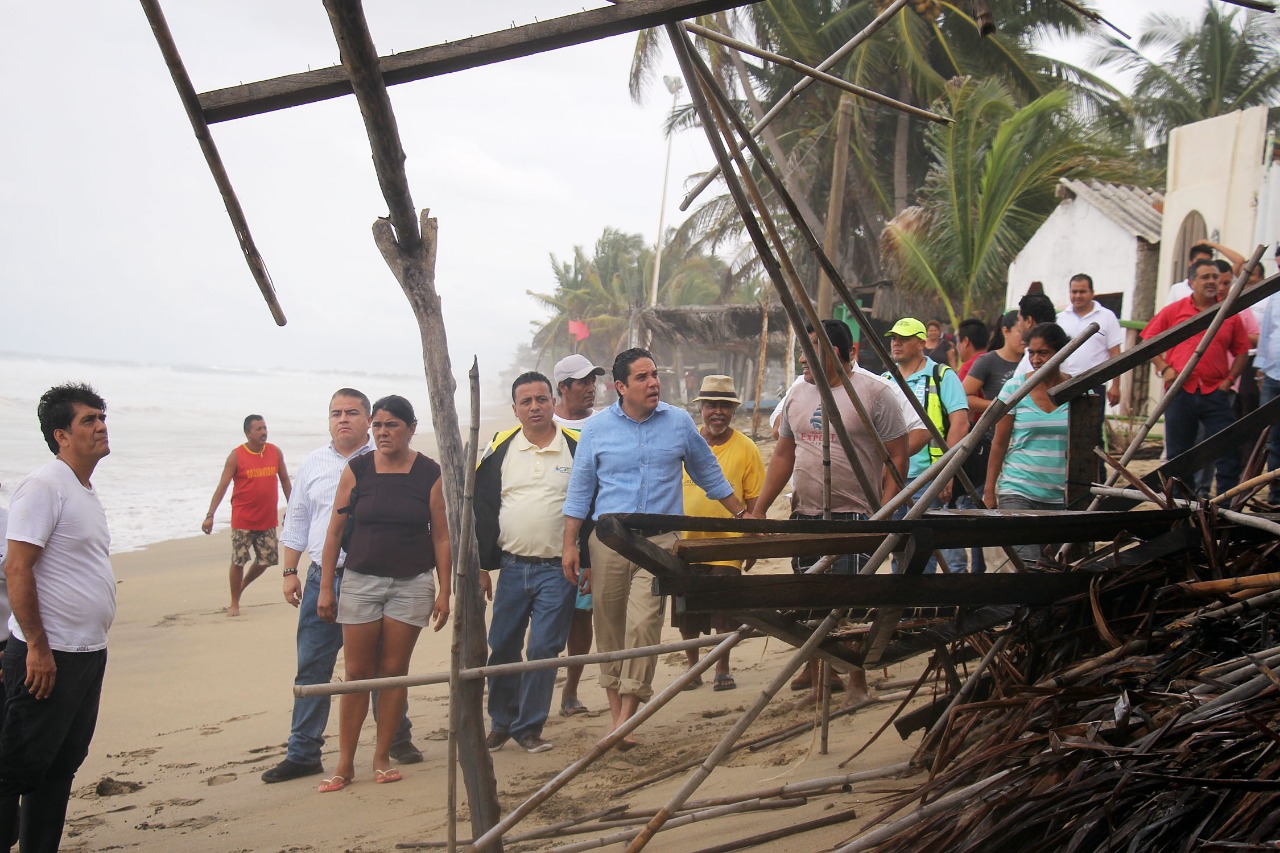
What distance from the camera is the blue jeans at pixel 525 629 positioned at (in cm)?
507

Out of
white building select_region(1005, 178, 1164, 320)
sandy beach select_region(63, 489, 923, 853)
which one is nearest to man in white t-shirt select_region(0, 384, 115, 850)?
sandy beach select_region(63, 489, 923, 853)

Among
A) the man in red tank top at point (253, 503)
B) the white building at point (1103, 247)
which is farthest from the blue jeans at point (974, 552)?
the white building at point (1103, 247)

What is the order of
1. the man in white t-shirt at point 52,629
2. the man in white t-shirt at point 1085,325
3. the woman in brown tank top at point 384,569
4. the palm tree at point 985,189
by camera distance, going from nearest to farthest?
the man in white t-shirt at point 52,629 → the woman in brown tank top at point 384,569 → the man in white t-shirt at point 1085,325 → the palm tree at point 985,189

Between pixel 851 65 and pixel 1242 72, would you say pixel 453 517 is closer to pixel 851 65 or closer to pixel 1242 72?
pixel 851 65

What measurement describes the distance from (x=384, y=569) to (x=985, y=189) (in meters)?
10.0

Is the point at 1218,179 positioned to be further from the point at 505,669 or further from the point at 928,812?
the point at 505,669

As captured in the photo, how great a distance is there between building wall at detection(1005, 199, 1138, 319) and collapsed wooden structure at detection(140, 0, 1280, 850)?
1127 cm

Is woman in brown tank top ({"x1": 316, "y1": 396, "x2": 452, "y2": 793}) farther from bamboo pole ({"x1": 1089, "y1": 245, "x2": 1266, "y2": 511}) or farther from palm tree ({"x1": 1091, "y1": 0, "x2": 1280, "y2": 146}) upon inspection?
palm tree ({"x1": 1091, "y1": 0, "x2": 1280, "y2": 146})

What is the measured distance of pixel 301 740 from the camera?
4.87 metres

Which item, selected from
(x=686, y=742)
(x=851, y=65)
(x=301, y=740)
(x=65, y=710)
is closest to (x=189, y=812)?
(x=301, y=740)

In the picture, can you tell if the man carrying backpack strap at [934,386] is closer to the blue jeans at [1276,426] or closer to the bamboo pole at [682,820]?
the blue jeans at [1276,426]

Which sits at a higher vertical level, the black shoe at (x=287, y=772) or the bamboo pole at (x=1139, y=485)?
the bamboo pole at (x=1139, y=485)

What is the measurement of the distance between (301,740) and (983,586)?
3473 mm

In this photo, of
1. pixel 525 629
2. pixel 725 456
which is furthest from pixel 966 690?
pixel 725 456
